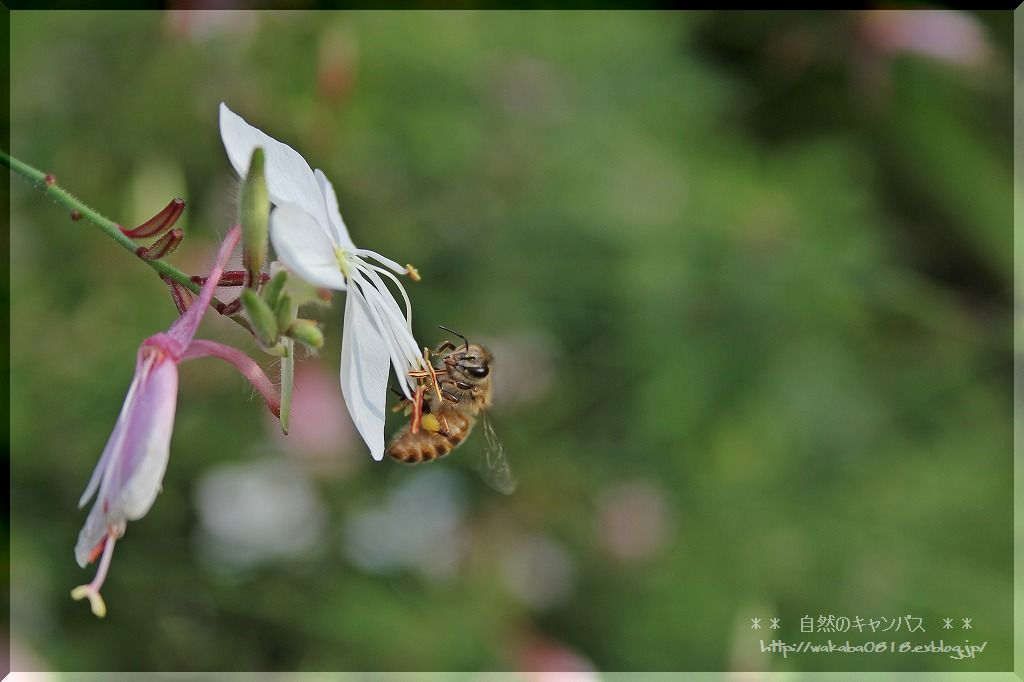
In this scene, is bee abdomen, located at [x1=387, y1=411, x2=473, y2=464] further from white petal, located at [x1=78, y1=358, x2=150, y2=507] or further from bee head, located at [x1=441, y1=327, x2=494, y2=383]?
white petal, located at [x1=78, y1=358, x2=150, y2=507]

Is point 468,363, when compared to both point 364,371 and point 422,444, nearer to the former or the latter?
point 422,444

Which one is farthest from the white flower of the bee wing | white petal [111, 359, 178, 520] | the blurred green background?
the blurred green background

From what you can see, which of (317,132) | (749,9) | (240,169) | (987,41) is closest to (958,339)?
(987,41)

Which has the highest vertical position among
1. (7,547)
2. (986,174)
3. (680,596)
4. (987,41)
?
(987,41)

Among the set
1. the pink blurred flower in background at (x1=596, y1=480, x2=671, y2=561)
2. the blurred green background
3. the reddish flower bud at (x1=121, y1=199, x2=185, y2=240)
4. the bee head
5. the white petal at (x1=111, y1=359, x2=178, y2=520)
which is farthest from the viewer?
the pink blurred flower in background at (x1=596, y1=480, x2=671, y2=561)

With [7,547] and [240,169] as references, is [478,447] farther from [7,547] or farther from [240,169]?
[7,547]

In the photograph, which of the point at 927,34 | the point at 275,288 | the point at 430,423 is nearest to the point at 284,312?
the point at 275,288

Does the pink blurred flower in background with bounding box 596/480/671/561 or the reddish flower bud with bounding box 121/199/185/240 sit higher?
the reddish flower bud with bounding box 121/199/185/240
